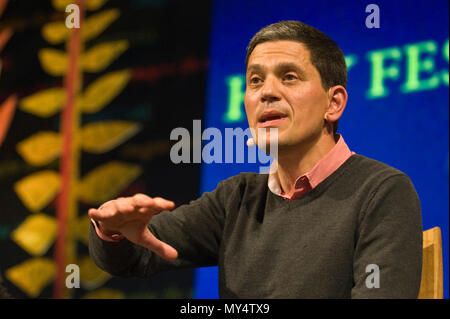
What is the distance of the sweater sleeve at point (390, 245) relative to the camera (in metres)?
1.08

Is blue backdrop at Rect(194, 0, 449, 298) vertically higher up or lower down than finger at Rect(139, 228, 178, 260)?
higher up

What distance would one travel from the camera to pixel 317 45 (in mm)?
1460

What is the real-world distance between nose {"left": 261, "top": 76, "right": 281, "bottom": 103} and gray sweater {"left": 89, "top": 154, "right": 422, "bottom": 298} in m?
0.24

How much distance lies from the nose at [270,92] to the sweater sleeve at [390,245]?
357mm

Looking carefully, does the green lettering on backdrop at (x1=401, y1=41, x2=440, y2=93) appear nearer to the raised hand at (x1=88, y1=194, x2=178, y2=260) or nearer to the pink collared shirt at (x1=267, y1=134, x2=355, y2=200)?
the pink collared shirt at (x1=267, y1=134, x2=355, y2=200)

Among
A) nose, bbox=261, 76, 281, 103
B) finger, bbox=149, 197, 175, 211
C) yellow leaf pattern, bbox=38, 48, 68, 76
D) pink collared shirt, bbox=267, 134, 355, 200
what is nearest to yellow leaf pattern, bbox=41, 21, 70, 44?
yellow leaf pattern, bbox=38, 48, 68, 76

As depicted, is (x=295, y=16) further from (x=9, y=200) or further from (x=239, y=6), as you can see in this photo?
(x=9, y=200)

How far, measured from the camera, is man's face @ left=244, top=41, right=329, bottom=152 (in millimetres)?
1389

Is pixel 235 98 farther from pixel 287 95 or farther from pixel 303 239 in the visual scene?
pixel 303 239

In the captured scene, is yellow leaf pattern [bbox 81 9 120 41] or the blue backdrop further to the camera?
yellow leaf pattern [bbox 81 9 120 41]

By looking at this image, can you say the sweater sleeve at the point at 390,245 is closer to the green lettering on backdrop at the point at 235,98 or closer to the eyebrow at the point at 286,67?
the eyebrow at the point at 286,67

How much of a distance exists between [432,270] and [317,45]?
0.64 meters

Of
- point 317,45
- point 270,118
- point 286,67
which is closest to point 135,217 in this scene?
point 270,118

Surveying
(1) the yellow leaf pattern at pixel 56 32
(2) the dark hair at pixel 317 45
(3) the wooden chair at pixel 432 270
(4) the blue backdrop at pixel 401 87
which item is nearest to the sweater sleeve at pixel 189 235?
(2) the dark hair at pixel 317 45
